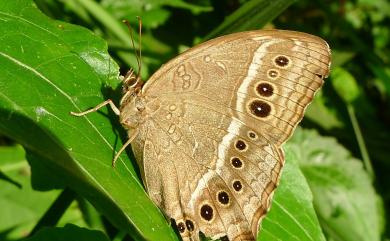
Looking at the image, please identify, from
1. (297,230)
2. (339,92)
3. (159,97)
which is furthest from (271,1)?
(339,92)

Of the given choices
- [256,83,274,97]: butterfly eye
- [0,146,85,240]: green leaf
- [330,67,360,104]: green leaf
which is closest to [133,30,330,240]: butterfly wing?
[256,83,274,97]: butterfly eye

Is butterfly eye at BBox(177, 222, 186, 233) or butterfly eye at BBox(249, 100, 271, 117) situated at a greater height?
butterfly eye at BBox(249, 100, 271, 117)

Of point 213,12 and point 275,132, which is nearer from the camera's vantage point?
point 275,132

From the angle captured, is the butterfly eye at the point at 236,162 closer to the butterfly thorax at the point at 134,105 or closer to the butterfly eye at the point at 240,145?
the butterfly eye at the point at 240,145

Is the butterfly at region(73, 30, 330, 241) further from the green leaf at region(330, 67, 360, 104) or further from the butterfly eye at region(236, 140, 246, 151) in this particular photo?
the green leaf at region(330, 67, 360, 104)

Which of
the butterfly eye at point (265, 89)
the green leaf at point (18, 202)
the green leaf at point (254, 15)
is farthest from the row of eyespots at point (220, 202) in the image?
the green leaf at point (18, 202)

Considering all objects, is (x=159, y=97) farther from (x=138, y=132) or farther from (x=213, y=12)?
(x=213, y=12)
